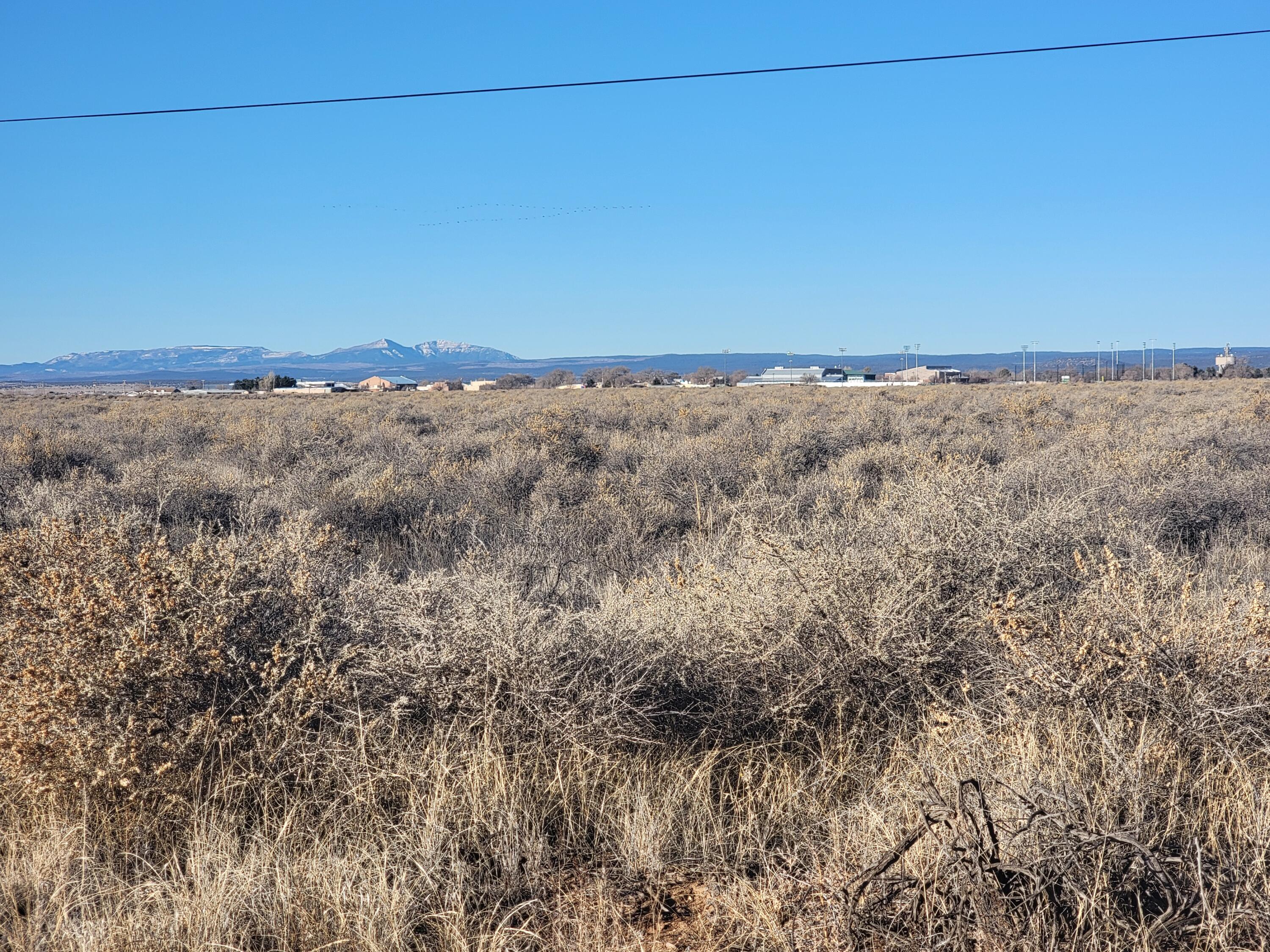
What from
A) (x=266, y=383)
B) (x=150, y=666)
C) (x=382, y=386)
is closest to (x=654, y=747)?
(x=150, y=666)

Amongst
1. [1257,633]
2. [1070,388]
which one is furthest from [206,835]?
[1070,388]

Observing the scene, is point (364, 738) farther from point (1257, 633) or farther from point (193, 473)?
point (193, 473)

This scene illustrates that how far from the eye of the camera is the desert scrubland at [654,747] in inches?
107

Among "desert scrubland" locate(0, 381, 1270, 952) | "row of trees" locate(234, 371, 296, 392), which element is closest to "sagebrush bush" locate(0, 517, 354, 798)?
"desert scrubland" locate(0, 381, 1270, 952)

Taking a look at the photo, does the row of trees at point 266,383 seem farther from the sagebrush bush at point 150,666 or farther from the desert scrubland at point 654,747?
the desert scrubland at point 654,747

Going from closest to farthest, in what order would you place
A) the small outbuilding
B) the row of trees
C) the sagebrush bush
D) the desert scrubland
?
the desert scrubland, the sagebrush bush, the row of trees, the small outbuilding

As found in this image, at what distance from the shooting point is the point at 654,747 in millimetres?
4051

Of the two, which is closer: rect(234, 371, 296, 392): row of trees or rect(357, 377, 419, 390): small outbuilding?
rect(234, 371, 296, 392): row of trees

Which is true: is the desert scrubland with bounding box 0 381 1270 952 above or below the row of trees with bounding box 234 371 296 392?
below

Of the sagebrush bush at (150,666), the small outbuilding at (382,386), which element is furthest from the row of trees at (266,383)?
the sagebrush bush at (150,666)

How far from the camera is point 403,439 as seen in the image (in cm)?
1777

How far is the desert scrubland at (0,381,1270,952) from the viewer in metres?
2.71

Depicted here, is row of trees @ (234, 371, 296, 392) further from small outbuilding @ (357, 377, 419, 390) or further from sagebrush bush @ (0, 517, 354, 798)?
sagebrush bush @ (0, 517, 354, 798)

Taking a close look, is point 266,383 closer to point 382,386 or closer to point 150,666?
point 382,386
